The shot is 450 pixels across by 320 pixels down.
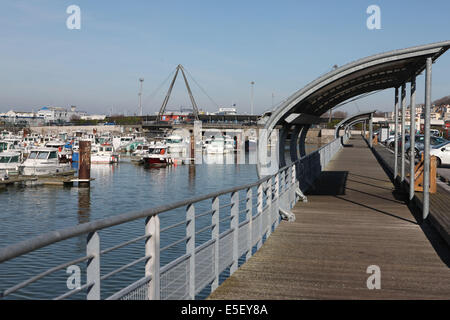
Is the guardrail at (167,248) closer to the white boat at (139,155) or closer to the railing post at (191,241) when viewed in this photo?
the railing post at (191,241)

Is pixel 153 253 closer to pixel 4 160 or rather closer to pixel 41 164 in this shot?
pixel 41 164

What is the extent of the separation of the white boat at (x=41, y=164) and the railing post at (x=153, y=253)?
1566 inches

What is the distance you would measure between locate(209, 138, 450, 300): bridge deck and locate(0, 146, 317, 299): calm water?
16.6 feet

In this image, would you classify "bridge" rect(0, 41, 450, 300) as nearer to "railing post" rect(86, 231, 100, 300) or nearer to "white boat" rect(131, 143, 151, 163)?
"railing post" rect(86, 231, 100, 300)

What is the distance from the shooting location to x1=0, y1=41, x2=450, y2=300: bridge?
4863 millimetres

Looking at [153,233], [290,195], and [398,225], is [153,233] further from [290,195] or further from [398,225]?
[290,195]

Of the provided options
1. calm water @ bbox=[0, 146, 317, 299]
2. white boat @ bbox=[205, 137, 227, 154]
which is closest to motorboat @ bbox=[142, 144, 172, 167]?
calm water @ bbox=[0, 146, 317, 299]

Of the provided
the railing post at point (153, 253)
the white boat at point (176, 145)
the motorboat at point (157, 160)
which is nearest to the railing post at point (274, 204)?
the railing post at point (153, 253)

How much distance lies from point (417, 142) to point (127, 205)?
23.1 meters

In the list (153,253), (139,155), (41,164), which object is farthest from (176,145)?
(153,253)

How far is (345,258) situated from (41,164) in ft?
124

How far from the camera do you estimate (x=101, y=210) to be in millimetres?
29672

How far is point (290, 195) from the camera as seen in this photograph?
46.4 feet

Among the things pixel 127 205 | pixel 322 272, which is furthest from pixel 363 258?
pixel 127 205
